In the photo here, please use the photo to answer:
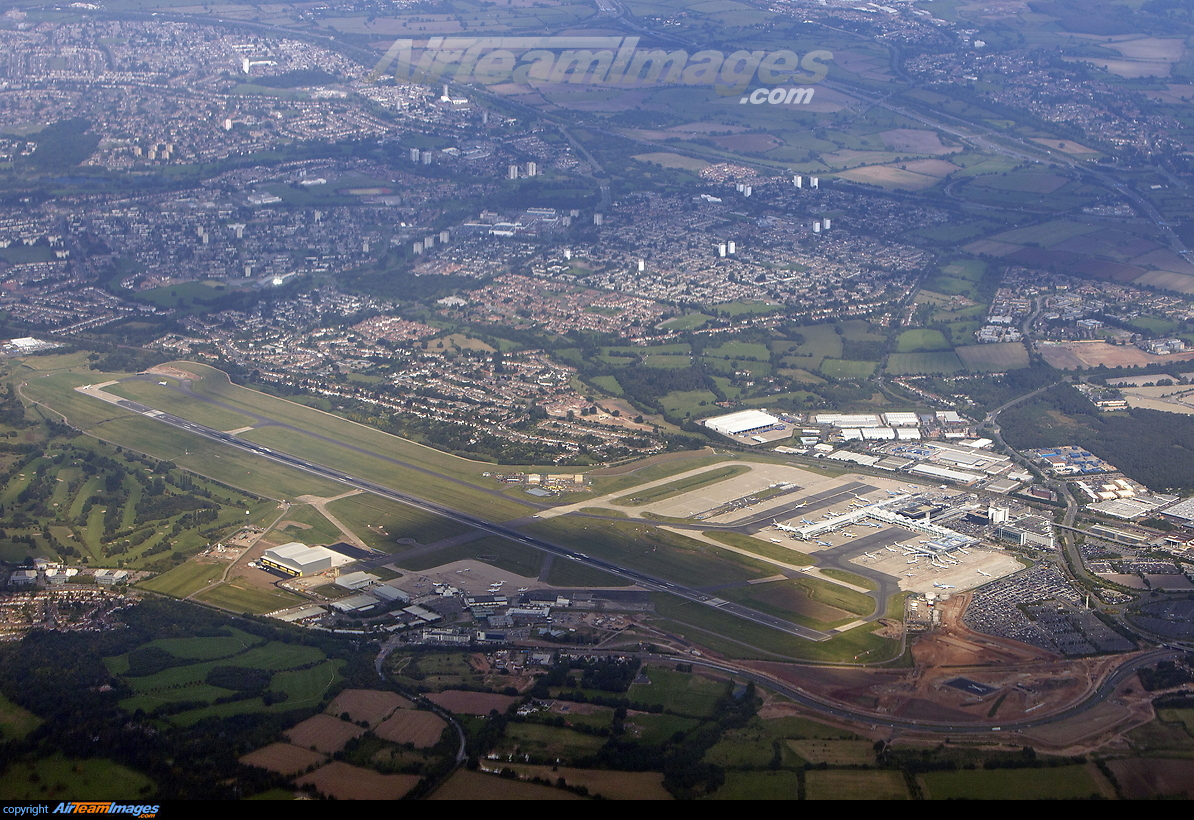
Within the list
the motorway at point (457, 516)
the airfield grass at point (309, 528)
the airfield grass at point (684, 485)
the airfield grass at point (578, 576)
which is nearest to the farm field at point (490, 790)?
the motorway at point (457, 516)

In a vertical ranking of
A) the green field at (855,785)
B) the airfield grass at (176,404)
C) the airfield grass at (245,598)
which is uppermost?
the green field at (855,785)

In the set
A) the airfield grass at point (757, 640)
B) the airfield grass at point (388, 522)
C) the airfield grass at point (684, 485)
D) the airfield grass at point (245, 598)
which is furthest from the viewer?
the airfield grass at point (684, 485)

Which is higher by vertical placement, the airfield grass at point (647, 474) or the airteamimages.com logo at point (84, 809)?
the airteamimages.com logo at point (84, 809)

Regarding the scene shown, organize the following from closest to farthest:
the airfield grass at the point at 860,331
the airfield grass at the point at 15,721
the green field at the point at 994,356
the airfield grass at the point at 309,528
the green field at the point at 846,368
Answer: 1. the airfield grass at the point at 15,721
2. the airfield grass at the point at 309,528
3. the green field at the point at 846,368
4. the green field at the point at 994,356
5. the airfield grass at the point at 860,331

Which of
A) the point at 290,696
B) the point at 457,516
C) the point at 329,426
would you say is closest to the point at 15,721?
the point at 290,696

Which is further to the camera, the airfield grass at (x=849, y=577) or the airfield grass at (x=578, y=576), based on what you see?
the airfield grass at (x=578, y=576)

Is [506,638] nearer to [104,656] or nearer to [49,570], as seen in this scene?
[104,656]

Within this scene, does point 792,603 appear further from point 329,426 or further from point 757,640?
point 329,426

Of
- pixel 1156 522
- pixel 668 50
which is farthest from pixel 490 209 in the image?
pixel 1156 522

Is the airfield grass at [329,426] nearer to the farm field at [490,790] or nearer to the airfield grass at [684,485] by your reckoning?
the airfield grass at [684,485]
